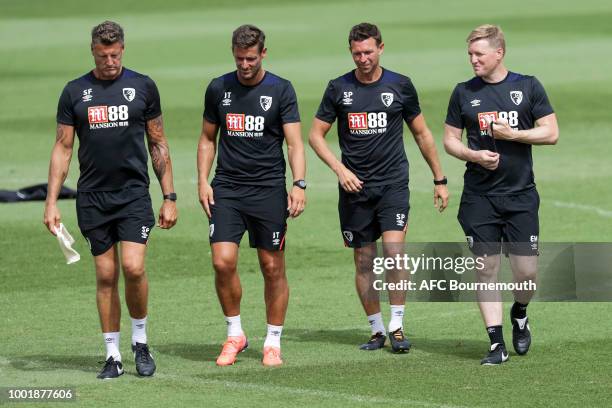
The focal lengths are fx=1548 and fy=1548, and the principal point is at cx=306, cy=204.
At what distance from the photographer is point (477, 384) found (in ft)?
35.5

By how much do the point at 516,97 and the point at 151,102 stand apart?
2.74 metres

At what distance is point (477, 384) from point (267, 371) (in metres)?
1.61

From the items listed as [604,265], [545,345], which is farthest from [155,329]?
[604,265]

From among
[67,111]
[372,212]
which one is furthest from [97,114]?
[372,212]

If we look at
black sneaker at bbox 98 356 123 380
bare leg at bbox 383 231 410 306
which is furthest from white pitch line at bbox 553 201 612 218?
black sneaker at bbox 98 356 123 380

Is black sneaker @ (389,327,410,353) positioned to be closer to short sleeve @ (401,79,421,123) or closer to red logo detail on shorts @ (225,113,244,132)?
short sleeve @ (401,79,421,123)

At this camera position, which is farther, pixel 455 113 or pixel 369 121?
pixel 369 121

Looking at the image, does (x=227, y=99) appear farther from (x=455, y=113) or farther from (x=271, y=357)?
(x=271, y=357)

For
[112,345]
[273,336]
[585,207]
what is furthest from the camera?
[585,207]

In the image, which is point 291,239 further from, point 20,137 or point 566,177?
point 20,137

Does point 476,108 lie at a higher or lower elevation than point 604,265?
higher

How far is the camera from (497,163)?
11664 millimetres

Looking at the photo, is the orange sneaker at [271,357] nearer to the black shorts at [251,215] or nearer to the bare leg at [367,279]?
the black shorts at [251,215]

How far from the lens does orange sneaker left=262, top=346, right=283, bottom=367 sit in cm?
1166
